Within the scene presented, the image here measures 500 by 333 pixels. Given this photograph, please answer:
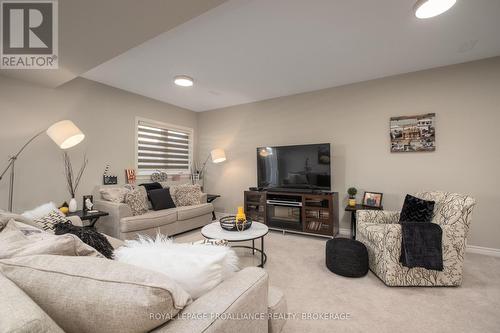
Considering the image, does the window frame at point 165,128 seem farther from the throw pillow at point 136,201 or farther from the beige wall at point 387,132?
the beige wall at point 387,132

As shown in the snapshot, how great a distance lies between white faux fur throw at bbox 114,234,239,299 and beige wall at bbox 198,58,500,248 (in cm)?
324

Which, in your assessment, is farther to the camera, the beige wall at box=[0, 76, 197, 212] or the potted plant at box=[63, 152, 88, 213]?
the potted plant at box=[63, 152, 88, 213]

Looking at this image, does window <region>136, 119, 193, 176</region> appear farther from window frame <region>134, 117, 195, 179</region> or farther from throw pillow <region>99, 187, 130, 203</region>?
throw pillow <region>99, 187, 130, 203</region>

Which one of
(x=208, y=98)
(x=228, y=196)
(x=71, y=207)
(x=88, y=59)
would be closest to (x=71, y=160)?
(x=71, y=207)

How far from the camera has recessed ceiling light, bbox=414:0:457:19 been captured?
5.62 feet

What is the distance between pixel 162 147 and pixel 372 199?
4003 mm

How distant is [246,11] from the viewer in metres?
1.92

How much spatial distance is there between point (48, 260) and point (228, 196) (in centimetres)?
418

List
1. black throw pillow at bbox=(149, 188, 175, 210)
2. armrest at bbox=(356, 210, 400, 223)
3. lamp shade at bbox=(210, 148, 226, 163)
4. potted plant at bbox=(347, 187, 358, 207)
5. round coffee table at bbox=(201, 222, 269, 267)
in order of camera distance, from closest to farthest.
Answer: round coffee table at bbox=(201, 222, 269, 267) < armrest at bbox=(356, 210, 400, 223) < potted plant at bbox=(347, 187, 358, 207) < black throw pillow at bbox=(149, 188, 175, 210) < lamp shade at bbox=(210, 148, 226, 163)

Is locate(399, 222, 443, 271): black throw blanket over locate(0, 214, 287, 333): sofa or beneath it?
beneath

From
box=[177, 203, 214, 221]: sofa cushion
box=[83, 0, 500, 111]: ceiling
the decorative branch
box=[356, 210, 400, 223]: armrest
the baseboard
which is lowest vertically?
the baseboard

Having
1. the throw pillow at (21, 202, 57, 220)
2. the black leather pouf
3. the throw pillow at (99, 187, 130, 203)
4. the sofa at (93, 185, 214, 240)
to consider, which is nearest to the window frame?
the sofa at (93, 185, 214, 240)

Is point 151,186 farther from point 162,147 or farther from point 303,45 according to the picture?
point 303,45

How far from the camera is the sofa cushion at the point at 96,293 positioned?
604 millimetres
